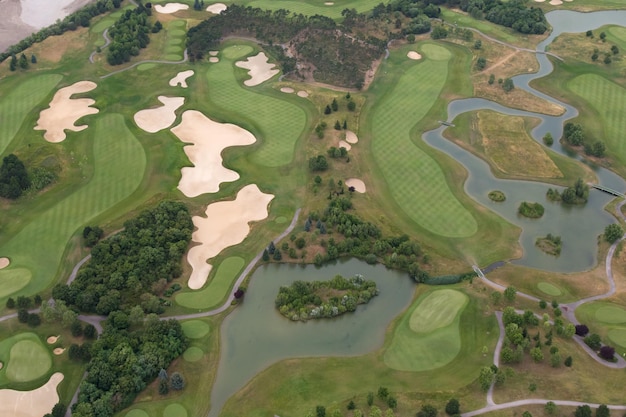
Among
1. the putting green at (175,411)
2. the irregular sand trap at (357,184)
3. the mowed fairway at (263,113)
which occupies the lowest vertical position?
the putting green at (175,411)

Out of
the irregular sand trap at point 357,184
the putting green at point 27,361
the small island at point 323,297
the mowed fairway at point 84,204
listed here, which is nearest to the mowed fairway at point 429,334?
the small island at point 323,297

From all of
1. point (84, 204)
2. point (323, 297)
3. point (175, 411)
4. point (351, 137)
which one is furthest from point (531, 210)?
point (84, 204)

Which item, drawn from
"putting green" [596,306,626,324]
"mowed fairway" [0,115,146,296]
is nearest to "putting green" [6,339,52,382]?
"mowed fairway" [0,115,146,296]

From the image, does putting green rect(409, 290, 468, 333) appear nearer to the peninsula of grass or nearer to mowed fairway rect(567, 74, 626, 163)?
the peninsula of grass

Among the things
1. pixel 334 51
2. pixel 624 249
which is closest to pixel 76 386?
pixel 624 249

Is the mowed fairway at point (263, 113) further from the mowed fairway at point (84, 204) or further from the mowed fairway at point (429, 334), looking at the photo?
the mowed fairway at point (429, 334)

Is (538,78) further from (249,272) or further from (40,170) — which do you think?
(40,170)
